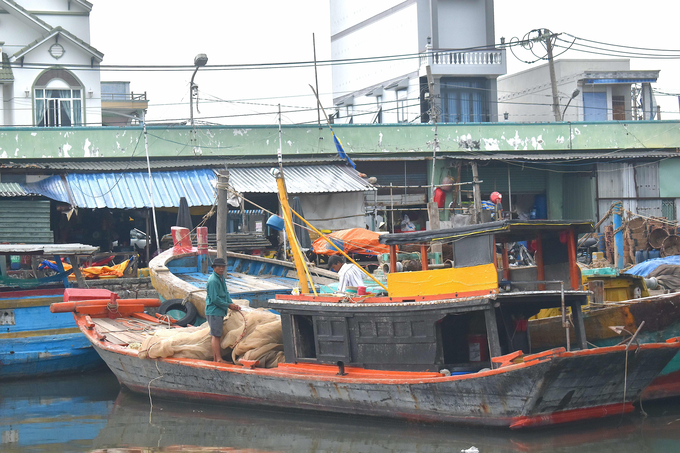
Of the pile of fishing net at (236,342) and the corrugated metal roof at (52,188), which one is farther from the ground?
the corrugated metal roof at (52,188)

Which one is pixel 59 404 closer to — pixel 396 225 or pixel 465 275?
pixel 465 275

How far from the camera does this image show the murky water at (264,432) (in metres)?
8.13

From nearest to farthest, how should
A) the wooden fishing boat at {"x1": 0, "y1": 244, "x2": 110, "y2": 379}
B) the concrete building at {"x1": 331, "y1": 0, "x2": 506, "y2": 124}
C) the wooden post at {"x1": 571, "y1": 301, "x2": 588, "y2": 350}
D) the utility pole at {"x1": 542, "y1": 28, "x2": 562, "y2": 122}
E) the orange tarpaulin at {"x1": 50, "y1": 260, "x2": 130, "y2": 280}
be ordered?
the wooden post at {"x1": 571, "y1": 301, "x2": 588, "y2": 350} → the wooden fishing boat at {"x1": 0, "y1": 244, "x2": 110, "y2": 379} → the orange tarpaulin at {"x1": 50, "y1": 260, "x2": 130, "y2": 280} → the utility pole at {"x1": 542, "y1": 28, "x2": 562, "y2": 122} → the concrete building at {"x1": 331, "y1": 0, "x2": 506, "y2": 124}

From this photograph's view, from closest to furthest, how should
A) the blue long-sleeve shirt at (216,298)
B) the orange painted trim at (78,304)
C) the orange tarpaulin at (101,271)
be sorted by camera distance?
1. the blue long-sleeve shirt at (216,298)
2. the orange painted trim at (78,304)
3. the orange tarpaulin at (101,271)

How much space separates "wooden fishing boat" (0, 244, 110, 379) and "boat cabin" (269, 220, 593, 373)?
4.82m

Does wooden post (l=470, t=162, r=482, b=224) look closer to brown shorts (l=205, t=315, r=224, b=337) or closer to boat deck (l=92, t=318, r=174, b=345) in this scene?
boat deck (l=92, t=318, r=174, b=345)

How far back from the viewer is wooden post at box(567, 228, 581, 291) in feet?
29.4

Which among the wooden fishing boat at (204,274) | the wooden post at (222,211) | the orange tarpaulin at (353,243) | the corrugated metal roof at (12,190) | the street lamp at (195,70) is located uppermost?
the street lamp at (195,70)

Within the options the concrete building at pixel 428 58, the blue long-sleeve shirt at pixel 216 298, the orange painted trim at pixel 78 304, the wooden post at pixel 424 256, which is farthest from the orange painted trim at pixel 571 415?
the concrete building at pixel 428 58

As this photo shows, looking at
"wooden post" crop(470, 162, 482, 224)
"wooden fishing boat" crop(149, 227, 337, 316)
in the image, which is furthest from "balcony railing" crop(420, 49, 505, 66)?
"wooden fishing boat" crop(149, 227, 337, 316)

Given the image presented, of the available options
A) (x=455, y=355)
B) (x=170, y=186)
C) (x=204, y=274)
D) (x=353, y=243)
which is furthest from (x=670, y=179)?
(x=455, y=355)

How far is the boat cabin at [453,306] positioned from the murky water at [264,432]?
78 cm

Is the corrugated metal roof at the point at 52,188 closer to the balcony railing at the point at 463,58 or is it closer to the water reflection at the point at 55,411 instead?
the water reflection at the point at 55,411

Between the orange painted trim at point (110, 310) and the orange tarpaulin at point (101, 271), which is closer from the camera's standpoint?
the orange painted trim at point (110, 310)
